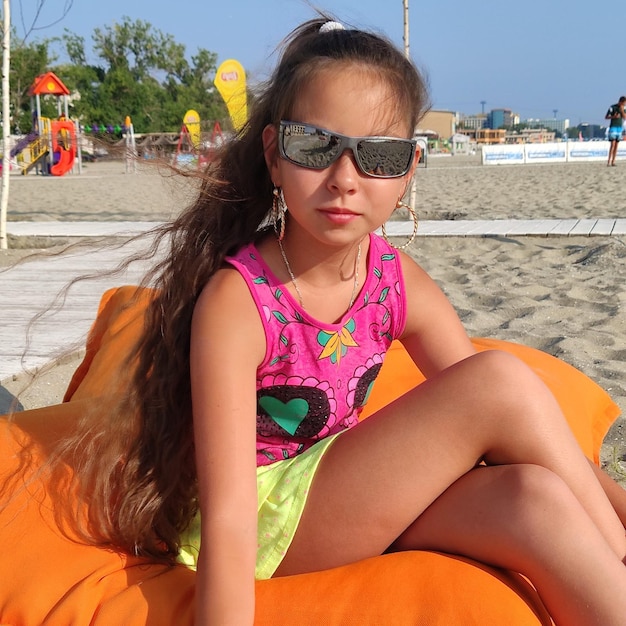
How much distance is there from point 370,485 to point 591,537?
0.38m

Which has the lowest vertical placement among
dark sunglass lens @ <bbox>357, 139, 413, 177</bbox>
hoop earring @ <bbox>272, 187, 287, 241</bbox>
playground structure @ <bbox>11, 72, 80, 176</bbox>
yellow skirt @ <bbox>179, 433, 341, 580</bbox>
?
yellow skirt @ <bbox>179, 433, 341, 580</bbox>

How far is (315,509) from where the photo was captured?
144cm

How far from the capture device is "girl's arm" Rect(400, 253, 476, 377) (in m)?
1.70

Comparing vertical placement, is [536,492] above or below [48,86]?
below

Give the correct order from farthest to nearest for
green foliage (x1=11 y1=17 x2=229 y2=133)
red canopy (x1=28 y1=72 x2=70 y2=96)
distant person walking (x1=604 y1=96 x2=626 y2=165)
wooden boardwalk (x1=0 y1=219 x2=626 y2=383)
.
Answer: green foliage (x1=11 y1=17 x2=229 y2=133) → red canopy (x1=28 y1=72 x2=70 y2=96) → distant person walking (x1=604 y1=96 x2=626 y2=165) → wooden boardwalk (x1=0 y1=219 x2=626 y2=383)

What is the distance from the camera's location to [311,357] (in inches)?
60.3

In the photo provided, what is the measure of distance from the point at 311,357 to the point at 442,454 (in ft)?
1.06

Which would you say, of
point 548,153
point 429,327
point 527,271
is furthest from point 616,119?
point 429,327

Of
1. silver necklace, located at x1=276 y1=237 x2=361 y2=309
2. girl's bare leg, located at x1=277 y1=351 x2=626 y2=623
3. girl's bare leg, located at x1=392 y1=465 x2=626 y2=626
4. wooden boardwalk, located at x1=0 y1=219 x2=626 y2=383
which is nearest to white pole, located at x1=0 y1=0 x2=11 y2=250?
wooden boardwalk, located at x1=0 y1=219 x2=626 y2=383

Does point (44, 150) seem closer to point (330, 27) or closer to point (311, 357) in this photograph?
point (330, 27)

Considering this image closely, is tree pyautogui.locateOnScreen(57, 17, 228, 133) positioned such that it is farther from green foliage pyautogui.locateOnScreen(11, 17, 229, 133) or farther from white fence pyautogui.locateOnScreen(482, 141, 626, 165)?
white fence pyautogui.locateOnScreen(482, 141, 626, 165)

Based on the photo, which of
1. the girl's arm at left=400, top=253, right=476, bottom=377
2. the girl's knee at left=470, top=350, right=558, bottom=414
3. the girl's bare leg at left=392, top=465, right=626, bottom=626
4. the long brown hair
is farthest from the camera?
the girl's arm at left=400, top=253, right=476, bottom=377

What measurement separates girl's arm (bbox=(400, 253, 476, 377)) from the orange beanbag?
49 centimetres

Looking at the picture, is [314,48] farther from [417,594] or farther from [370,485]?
[417,594]
